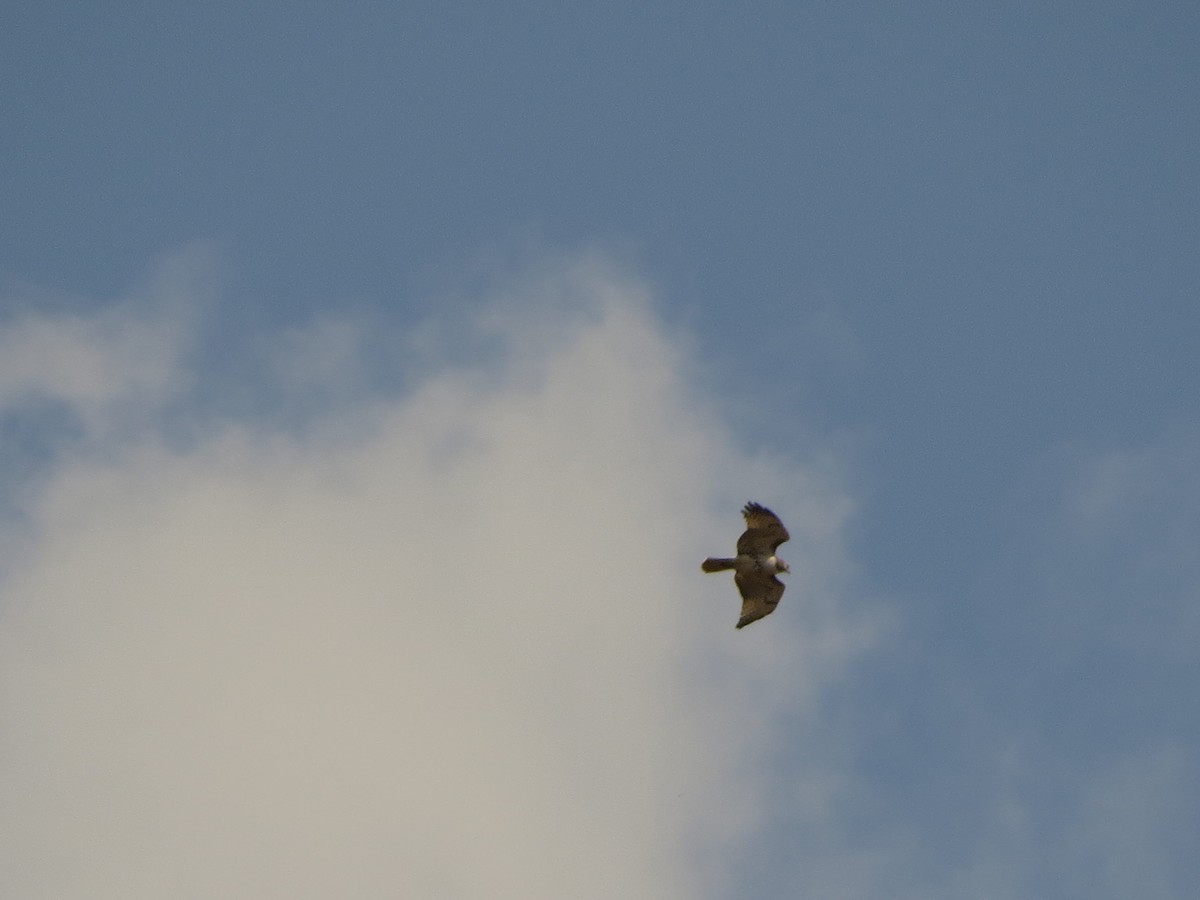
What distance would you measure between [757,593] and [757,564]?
0.87 meters

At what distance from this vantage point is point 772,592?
44.7 m

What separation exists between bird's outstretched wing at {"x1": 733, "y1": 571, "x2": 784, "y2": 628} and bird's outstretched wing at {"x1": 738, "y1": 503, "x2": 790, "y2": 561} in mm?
642

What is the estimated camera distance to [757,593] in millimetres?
44812

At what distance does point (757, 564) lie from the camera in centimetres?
4441

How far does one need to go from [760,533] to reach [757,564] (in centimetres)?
90

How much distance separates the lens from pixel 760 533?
44000 millimetres

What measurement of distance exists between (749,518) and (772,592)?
215 centimetres

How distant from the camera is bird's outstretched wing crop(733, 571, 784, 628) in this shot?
4459cm

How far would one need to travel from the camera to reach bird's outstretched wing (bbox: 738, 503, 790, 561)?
1726 inches

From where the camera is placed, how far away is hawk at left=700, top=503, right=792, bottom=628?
4394cm

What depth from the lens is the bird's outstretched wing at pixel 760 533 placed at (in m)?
43.8

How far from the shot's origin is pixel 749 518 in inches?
1732

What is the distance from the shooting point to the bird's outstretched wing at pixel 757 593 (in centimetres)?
4459
